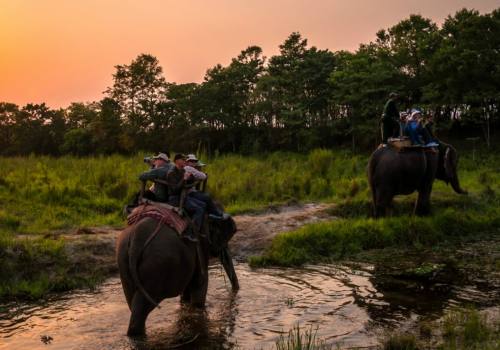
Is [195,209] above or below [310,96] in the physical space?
below

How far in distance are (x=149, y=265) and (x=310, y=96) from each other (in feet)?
112

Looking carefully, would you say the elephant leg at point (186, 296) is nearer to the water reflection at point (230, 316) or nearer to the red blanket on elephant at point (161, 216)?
the water reflection at point (230, 316)

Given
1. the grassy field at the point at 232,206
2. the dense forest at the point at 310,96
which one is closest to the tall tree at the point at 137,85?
the dense forest at the point at 310,96

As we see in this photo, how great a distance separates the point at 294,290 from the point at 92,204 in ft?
27.2

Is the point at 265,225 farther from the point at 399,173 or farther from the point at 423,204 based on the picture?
the point at 423,204

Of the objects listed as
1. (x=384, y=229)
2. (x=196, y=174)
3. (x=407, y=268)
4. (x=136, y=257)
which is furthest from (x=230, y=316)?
(x=384, y=229)

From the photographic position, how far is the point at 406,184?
1209cm

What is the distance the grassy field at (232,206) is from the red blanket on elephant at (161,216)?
309 centimetres

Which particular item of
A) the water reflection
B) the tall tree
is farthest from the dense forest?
the water reflection

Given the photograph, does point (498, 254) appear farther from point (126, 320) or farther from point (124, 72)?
point (124, 72)

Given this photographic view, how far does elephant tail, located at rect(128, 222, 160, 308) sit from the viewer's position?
5750 mm

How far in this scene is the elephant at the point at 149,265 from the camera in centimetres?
585

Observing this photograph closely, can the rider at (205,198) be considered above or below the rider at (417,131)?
below

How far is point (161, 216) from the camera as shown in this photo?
6246 mm
